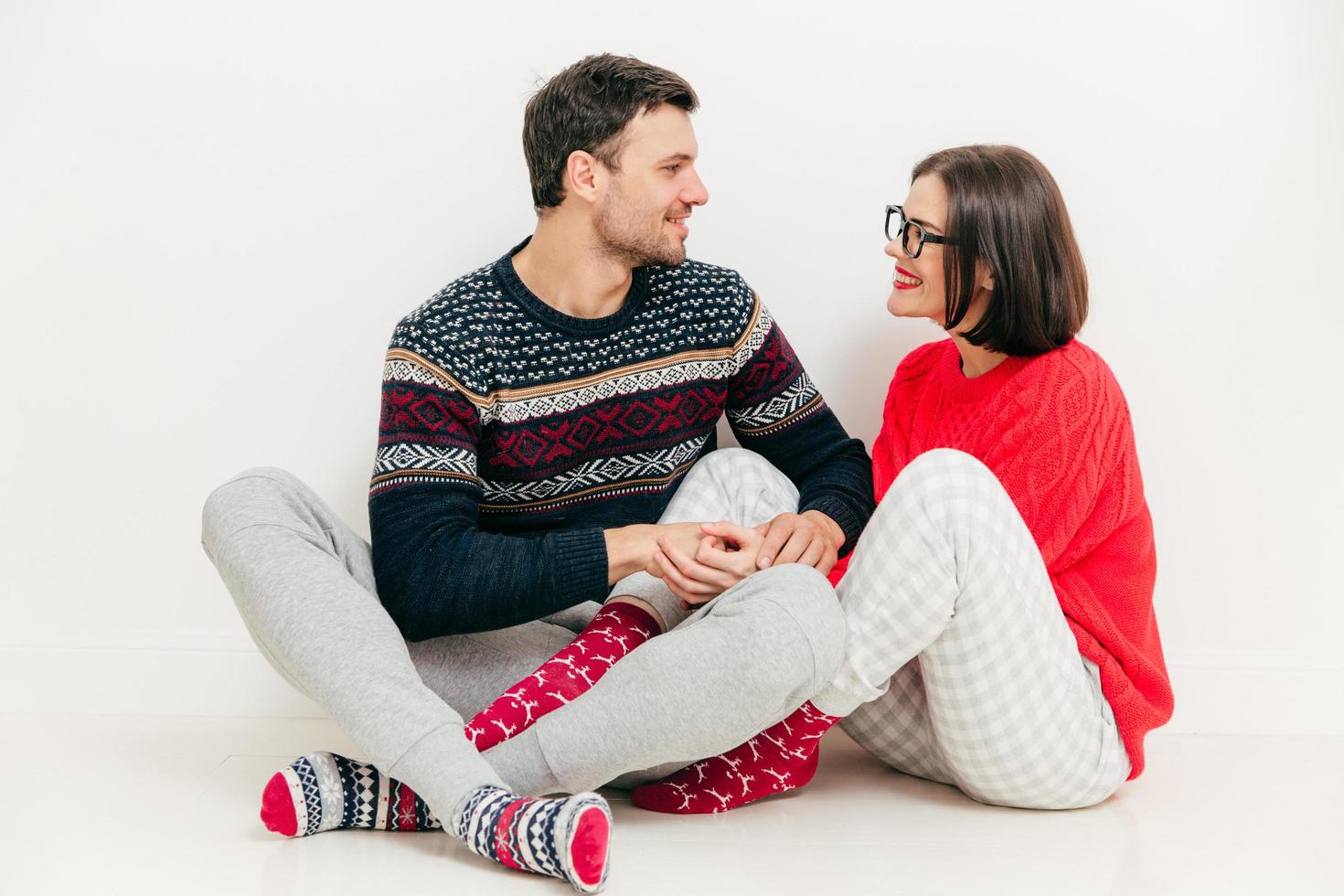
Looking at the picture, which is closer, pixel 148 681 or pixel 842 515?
pixel 842 515

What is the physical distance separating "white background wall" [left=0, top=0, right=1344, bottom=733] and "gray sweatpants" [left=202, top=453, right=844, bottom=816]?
27.2 inches

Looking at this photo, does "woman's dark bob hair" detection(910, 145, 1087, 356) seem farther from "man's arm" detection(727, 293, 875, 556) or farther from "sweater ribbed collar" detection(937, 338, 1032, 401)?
"man's arm" detection(727, 293, 875, 556)

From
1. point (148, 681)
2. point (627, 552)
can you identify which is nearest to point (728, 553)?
point (627, 552)

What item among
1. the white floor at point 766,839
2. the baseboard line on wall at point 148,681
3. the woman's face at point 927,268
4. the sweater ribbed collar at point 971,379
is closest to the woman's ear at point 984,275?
the woman's face at point 927,268

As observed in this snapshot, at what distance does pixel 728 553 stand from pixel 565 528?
1.15ft

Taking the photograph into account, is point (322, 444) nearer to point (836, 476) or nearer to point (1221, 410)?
point (836, 476)

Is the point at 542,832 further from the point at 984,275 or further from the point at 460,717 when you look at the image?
the point at 984,275

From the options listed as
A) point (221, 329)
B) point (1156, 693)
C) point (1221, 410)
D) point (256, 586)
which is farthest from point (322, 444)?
point (1221, 410)

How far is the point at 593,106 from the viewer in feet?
5.79

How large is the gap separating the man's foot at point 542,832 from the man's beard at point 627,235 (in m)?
0.82

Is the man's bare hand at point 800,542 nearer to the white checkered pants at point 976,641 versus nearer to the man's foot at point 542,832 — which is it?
the white checkered pants at point 976,641

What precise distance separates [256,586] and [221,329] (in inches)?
32.4

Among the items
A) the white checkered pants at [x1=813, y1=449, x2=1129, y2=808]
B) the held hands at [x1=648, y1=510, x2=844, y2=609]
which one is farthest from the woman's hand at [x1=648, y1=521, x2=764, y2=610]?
the white checkered pants at [x1=813, y1=449, x2=1129, y2=808]

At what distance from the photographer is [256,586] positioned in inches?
57.4
